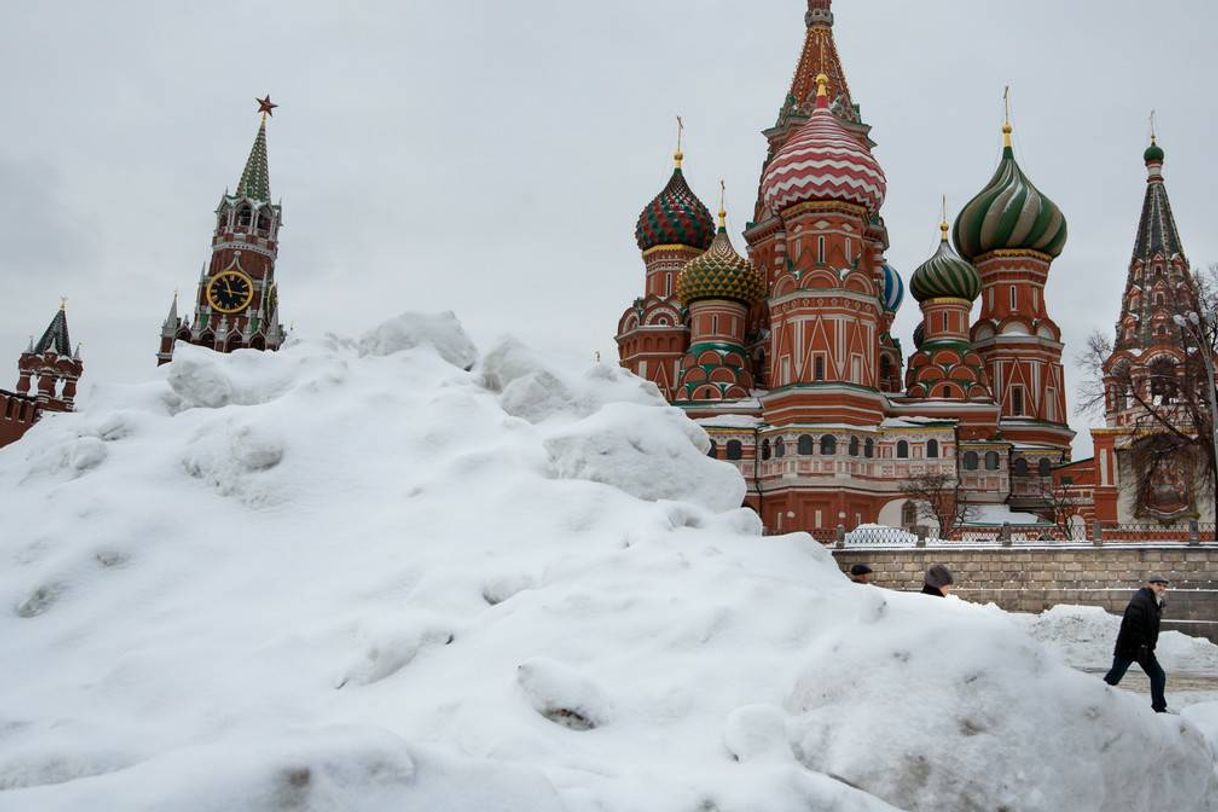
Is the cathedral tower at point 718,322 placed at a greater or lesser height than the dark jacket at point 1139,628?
greater

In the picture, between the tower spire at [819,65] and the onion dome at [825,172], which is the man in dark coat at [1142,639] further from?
the tower spire at [819,65]

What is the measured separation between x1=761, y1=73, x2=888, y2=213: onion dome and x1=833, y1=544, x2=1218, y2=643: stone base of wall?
55.3 feet

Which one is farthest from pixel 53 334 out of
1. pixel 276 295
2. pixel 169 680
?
pixel 169 680

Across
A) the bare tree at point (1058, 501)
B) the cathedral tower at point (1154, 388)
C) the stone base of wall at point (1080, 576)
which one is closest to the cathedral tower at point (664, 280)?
the bare tree at point (1058, 501)

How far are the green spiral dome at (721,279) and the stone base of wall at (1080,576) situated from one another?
1875 cm

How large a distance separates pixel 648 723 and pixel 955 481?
2819cm

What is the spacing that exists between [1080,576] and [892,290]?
25046 mm

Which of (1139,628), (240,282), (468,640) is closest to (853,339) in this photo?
(1139,628)

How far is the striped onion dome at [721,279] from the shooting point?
37562 mm

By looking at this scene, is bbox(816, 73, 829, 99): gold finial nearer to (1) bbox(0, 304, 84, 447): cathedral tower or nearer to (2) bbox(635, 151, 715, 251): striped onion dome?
(2) bbox(635, 151, 715, 251): striped onion dome

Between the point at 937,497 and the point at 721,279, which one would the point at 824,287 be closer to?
the point at 721,279

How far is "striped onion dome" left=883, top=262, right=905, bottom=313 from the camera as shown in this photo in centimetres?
4178

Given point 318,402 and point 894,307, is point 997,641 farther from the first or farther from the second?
point 894,307

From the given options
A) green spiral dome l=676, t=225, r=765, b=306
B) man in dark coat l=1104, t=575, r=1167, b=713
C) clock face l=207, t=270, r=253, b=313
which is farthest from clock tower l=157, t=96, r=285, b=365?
A: man in dark coat l=1104, t=575, r=1167, b=713
